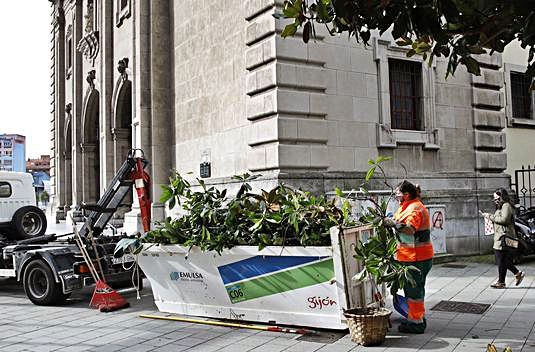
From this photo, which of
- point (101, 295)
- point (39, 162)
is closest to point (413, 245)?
point (101, 295)

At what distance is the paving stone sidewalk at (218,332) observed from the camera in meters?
6.50

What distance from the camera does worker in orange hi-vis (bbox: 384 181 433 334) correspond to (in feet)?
22.5

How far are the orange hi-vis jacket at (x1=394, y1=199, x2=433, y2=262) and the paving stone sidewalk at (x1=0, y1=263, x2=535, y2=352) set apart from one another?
965 mm

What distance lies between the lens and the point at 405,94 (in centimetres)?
1463

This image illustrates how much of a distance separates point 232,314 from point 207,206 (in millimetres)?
1567

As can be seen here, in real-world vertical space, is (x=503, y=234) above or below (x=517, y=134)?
below

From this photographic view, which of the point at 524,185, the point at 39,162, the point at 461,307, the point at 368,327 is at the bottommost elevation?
the point at 461,307

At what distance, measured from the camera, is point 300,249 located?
6.96 metres

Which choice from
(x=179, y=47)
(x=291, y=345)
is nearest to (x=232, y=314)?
(x=291, y=345)

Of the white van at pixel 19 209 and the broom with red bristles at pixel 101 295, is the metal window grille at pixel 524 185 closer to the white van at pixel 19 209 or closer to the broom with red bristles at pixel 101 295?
the broom with red bristles at pixel 101 295

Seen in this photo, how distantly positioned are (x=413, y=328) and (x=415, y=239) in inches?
42.9

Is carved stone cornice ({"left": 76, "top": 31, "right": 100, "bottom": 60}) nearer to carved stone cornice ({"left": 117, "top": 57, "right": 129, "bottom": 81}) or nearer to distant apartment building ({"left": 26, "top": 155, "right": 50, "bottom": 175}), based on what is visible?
carved stone cornice ({"left": 117, "top": 57, "right": 129, "bottom": 81})

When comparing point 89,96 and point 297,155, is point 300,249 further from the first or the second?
point 89,96

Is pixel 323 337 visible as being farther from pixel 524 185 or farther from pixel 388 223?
pixel 524 185
